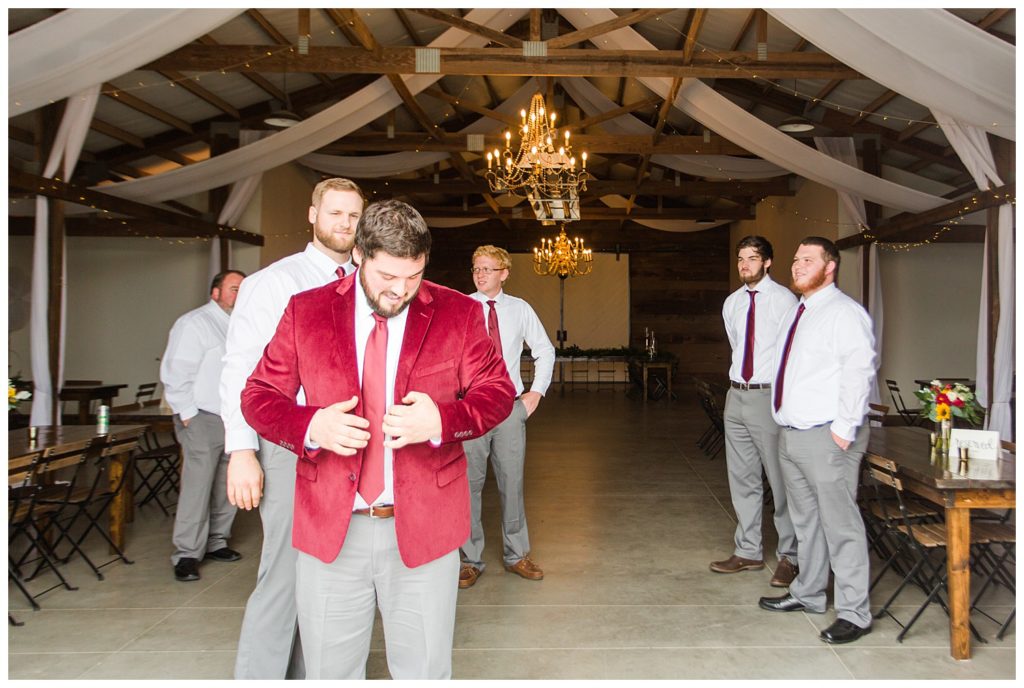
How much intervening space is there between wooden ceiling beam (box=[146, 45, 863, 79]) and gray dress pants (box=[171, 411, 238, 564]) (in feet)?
11.5

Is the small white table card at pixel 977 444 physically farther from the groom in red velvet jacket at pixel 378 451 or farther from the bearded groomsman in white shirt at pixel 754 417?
the groom in red velvet jacket at pixel 378 451

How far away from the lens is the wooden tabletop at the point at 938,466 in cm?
298

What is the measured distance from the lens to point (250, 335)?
88.4 inches

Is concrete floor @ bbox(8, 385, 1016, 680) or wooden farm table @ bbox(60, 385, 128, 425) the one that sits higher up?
wooden farm table @ bbox(60, 385, 128, 425)

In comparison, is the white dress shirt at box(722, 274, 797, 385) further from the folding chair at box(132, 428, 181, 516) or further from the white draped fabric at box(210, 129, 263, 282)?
the white draped fabric at box(210, 129, 263, 282)

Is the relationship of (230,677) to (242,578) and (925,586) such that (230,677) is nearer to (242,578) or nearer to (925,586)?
(242,578)

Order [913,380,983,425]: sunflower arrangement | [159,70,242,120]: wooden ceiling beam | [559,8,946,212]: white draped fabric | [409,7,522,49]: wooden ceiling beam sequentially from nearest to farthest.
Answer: [913,380,983,425]: sunflower arrangement
[409,7,522,49]: wooden ceiling beam
[559,8,946,212]: white draped fabric
[159,70,242,120]: wooden ceiling beam

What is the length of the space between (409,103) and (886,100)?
515cm

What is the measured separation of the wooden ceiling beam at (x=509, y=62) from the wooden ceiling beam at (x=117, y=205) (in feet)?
4.44

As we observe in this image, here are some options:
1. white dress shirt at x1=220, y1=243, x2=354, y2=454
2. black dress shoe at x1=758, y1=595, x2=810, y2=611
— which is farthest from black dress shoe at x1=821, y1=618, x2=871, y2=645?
white dress shirt at x1=220, y1=243, x2=354, y2=454

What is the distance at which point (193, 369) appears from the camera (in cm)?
416

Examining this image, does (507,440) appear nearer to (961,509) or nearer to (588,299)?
(961,509)

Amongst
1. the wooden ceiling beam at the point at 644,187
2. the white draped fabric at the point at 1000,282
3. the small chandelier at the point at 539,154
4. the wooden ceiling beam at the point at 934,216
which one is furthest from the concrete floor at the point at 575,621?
the wooden ceiling beam at the point at 644,187

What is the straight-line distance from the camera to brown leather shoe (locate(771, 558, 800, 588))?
383 centimetres
